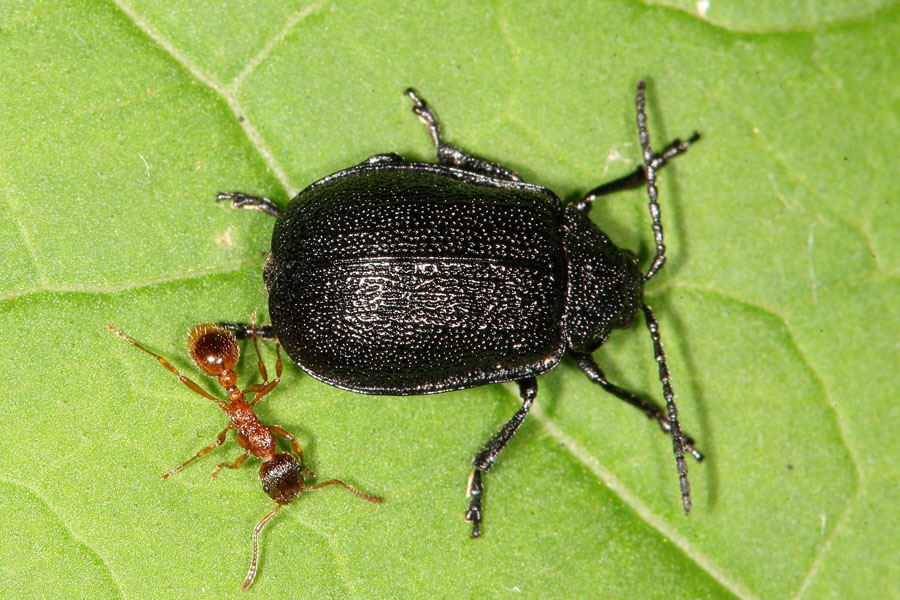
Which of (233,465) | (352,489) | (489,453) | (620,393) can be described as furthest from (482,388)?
(233,465)

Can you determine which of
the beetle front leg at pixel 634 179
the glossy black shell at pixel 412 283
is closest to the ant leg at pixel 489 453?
the glossy black shell at pixel 412 283

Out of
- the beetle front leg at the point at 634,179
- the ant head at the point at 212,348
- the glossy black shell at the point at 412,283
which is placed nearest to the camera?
the glossy black shell at the point at 412,283

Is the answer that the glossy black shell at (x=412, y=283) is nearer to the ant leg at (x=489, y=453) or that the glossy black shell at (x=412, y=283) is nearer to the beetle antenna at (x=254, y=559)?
the ant leg at (x=489, y=453)

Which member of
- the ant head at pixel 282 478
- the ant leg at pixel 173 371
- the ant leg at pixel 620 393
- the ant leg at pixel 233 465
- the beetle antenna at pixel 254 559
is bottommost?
the beetle antenna at pixel 254 559

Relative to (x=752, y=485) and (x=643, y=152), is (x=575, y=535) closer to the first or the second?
(x=752, y=485)

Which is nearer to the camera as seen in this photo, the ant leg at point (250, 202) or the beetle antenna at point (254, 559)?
the beetle antenna at point (254, 559)

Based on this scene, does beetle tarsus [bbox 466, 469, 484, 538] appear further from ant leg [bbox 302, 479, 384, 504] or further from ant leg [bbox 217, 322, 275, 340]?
ant leg [bbox 217, 322, 275, 340]

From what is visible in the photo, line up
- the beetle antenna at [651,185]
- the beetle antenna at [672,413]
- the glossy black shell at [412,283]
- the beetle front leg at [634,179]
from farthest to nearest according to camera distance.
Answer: the beetle front leg at [634,179], the beetle antenna at [651,185], the beetle antenna at [672,413], the glossy black shell at [412,283]
